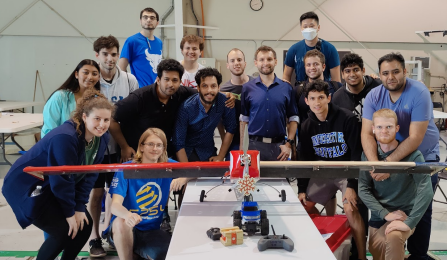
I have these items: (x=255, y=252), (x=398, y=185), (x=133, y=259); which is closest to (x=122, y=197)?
(x=133, y=259)

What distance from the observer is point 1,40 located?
9.53 m

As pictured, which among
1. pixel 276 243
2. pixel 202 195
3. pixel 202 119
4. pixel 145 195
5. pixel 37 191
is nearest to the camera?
pixel 276 243

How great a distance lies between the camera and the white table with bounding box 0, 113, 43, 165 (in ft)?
15.6

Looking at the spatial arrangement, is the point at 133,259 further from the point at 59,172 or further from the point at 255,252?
the point at 255,252

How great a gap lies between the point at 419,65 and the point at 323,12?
2513mm

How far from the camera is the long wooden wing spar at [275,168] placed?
223cm

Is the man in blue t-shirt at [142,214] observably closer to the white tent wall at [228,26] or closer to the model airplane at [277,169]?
the model airplane at [277,169]

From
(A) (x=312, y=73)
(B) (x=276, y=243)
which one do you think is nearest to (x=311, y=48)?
(A) (x=312, y=73)

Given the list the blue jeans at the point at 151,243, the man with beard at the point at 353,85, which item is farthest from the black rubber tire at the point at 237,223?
the man with beard at the point at 353,85

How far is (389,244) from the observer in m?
2.43

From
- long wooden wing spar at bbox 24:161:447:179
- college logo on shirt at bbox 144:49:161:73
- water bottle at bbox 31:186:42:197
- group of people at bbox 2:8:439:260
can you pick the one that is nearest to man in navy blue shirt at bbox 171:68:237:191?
group of people at bbox 2:8:439:260

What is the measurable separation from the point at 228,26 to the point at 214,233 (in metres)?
8.14

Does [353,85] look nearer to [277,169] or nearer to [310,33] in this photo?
[310,33]

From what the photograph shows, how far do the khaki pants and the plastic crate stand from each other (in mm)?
221
